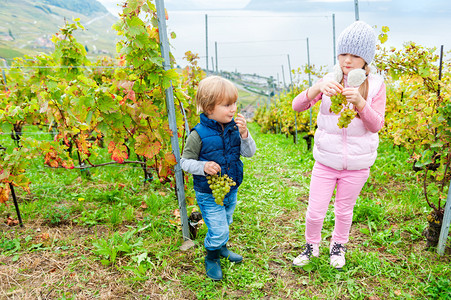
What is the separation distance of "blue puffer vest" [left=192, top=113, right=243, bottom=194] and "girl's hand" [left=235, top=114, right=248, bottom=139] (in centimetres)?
5

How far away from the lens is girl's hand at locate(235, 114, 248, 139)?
182 centimetres

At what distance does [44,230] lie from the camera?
2.62 metres

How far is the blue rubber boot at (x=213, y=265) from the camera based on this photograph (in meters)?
2.00

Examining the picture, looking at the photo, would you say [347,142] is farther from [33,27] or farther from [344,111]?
[33,27]

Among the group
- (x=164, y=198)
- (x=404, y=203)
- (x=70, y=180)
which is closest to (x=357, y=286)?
(x=404, y=203)

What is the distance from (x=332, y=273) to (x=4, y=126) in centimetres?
334

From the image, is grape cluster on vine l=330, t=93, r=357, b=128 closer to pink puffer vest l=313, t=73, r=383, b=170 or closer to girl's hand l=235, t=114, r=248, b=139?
pink puffer vest l=313, t=73, r=383, b=170

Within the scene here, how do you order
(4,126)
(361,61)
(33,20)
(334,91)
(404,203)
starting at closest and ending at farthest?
(334,91), (361,61), (4,126), (404,203), (33,20)

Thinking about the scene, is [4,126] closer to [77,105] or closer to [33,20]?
[77,105]

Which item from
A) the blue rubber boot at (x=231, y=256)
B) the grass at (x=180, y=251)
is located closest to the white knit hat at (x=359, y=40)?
the grass at (x=180, y=251)

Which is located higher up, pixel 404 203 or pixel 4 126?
pixel 4 126

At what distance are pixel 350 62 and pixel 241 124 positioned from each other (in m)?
0.75

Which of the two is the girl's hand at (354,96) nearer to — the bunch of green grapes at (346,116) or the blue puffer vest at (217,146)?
the bunch of green grapes at (346,116)

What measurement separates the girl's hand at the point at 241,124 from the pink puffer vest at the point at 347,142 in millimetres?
538
